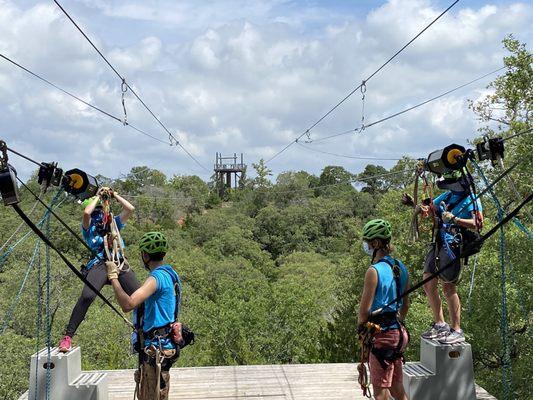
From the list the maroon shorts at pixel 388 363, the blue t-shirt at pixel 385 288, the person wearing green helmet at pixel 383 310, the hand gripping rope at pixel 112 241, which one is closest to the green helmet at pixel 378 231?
the person wearing green helmet at pixel 383 310

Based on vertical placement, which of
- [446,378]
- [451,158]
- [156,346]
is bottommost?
[446,378]

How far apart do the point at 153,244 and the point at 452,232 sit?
89.3 inches

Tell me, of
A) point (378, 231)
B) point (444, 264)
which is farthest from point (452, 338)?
point (378, 231)

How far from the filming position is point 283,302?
61.8 feet

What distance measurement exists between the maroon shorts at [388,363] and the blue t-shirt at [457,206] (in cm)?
117

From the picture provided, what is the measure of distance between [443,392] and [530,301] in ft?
19.7

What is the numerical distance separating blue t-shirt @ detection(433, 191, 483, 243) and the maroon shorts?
46.0 inches

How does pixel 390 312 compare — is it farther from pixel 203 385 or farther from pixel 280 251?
pixel 280 251

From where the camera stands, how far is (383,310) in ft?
10.7

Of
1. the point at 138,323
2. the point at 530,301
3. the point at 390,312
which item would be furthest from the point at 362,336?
the point at 530,301

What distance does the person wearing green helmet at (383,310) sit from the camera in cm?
325

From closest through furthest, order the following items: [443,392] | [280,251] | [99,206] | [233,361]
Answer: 1. [443,392]
2. [99,206]
3. [233,361]
4. [280,251]

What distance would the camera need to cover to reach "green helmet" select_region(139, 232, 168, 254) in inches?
128

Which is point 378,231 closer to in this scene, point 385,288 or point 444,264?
point 385,288
